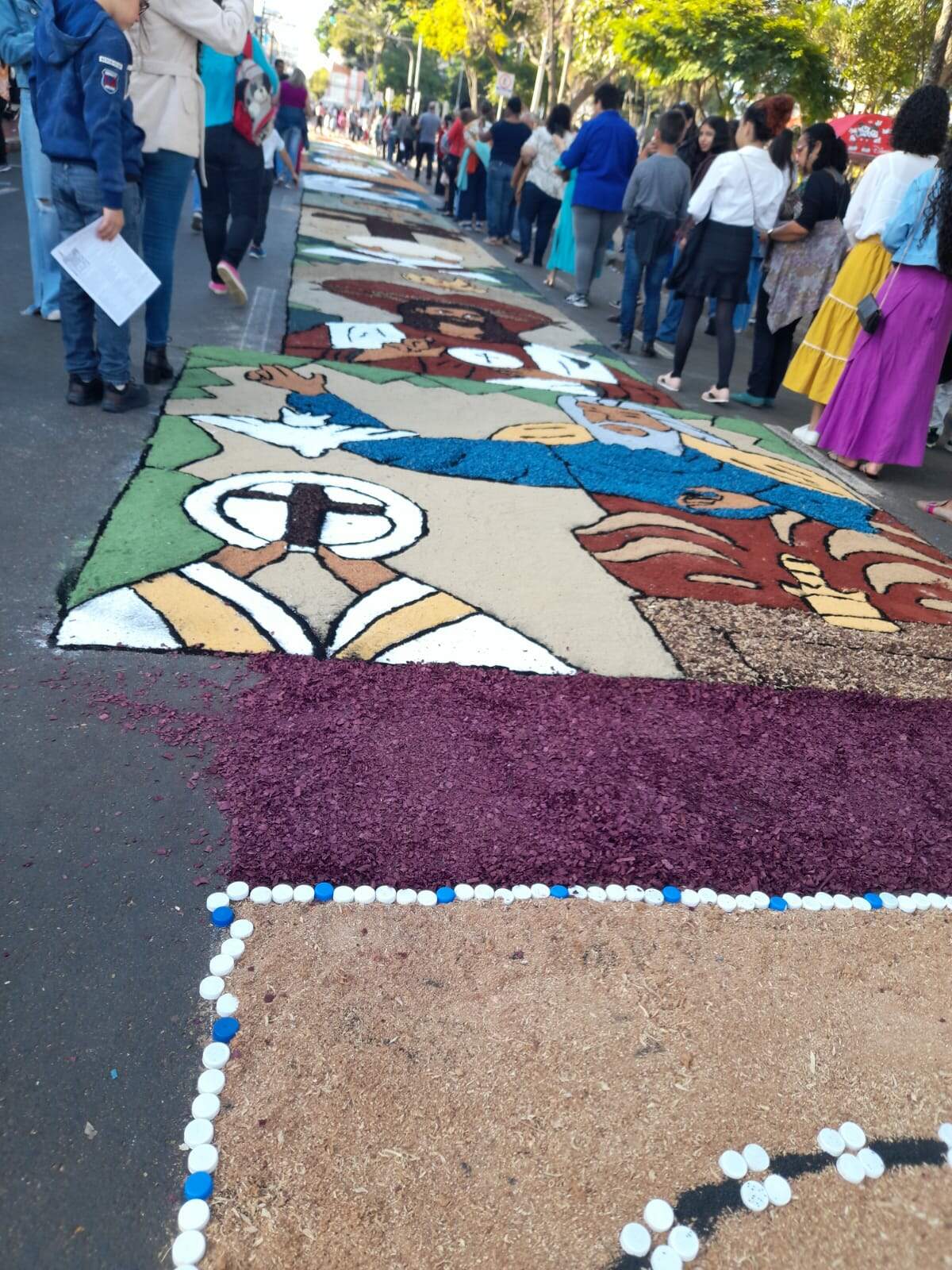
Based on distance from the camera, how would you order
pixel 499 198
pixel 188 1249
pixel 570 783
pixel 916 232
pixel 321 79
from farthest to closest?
pixel 321 79 → pixel 499 198 → pixel 916 232 → pixel 570 783 → pixel 188 1249

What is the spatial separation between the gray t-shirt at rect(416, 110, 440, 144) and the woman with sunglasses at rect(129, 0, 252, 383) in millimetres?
21759

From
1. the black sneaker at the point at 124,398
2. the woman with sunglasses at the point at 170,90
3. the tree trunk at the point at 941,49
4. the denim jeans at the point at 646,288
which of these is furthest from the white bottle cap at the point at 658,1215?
the tree trunk at the point at 941,49

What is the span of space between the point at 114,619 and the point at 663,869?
175cm

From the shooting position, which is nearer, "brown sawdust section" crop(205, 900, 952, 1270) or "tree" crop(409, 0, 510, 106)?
"brown sawdust section" crop(205, 900, 952, 1270)

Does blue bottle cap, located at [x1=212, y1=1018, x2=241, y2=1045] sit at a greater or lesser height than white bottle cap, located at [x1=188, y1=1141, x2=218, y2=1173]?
greater

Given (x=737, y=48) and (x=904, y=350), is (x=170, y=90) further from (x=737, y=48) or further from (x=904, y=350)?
(x=737, y=48)

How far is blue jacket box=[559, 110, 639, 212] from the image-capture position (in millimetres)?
8688

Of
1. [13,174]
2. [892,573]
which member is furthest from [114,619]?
[13,174]

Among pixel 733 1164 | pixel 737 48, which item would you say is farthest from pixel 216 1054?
pixel 737 48

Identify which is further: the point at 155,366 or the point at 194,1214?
the point at 155,366

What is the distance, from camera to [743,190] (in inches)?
252

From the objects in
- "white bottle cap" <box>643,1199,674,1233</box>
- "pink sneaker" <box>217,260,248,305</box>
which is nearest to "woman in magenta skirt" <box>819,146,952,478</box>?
"pink sneaker" <box>217,260,248,305</box>

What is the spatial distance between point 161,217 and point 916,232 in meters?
3.99

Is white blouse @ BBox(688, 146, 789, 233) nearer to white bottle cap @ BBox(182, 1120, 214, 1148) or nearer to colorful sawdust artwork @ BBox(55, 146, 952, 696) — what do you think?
colorful sawdust artwork @ BBox(55, 146, 952, 696)
